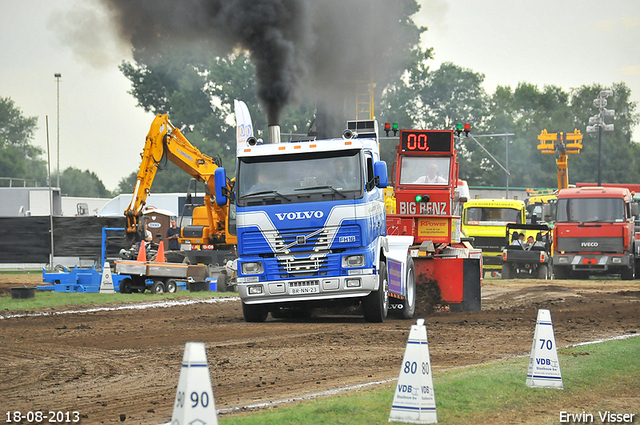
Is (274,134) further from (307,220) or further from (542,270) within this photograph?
(542,270)

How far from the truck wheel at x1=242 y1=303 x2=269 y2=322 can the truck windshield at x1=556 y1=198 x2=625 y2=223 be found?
73.3 feet

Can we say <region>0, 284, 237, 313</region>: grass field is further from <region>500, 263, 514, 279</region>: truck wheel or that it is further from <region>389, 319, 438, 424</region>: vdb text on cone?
<region>389, 319, 438, 424</region>: vdb text on cone

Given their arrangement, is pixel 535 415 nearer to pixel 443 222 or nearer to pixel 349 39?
pixel 443 222

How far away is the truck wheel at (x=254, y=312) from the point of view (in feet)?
54.3

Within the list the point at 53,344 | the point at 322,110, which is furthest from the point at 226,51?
the point at 53,344

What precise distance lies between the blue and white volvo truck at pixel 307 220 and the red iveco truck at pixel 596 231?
73.3 feet

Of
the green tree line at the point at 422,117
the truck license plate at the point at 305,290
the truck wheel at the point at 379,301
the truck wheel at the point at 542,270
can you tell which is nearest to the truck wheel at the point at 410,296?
the truck wheel at the point at 379,301

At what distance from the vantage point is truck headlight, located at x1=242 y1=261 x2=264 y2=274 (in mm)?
15469

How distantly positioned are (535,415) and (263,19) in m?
16.7

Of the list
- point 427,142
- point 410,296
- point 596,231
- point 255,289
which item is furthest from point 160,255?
point 596,231

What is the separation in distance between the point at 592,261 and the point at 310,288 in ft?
76.5

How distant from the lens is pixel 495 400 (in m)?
8.00

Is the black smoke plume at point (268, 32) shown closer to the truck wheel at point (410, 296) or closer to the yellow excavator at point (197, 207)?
the yellow excavator at point (197, 207)

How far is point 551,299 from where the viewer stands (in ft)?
77.0
